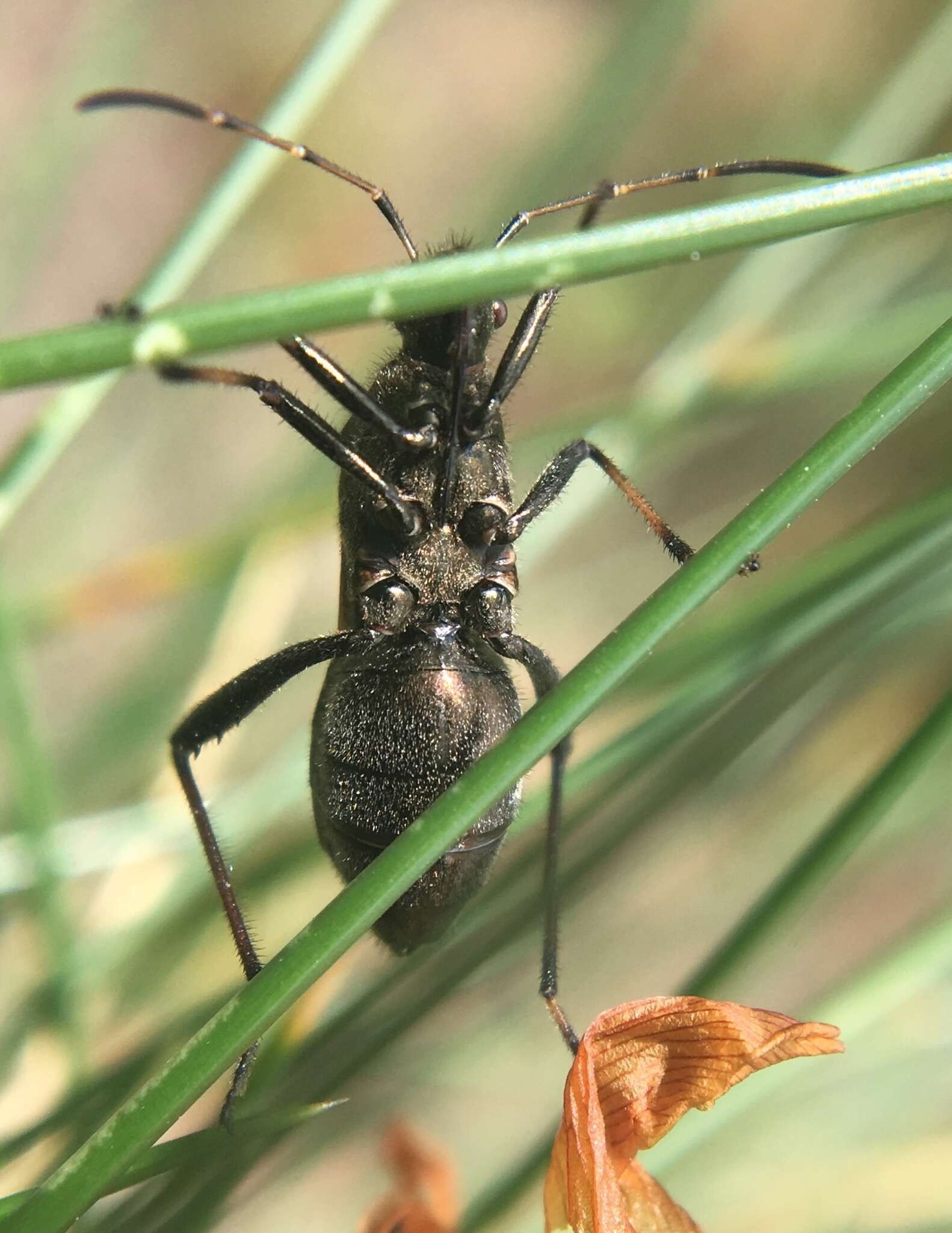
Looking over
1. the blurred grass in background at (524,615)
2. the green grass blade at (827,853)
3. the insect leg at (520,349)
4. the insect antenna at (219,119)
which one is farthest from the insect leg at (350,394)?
the green grass blade at (827,853)

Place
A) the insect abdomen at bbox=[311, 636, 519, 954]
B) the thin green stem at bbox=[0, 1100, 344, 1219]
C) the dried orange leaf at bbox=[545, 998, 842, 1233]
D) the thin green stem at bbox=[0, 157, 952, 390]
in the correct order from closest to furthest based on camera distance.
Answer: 1. the thin green stem at bbox=[0, 157, 952, 390]
2. the dried orange leaf at bbox=[545, 998, 842, 1233]
3. the thin green stem at bbox=[0, 1100, 344, 1219]
4. the insect abdomen at bbox=[311, 636, 519, 954]

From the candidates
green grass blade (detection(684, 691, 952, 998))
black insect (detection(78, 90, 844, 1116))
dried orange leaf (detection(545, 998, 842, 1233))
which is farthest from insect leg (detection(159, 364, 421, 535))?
dried orange leaf (detection(545, 998, 842, 1233))

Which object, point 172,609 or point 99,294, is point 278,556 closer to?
point 172,609

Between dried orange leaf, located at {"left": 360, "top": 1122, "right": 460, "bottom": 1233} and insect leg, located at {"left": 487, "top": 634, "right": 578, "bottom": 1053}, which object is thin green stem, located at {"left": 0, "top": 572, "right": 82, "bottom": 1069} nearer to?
insect leg, located at {"left": 487, "top": 634, "right": 578, "bottom": 1053}

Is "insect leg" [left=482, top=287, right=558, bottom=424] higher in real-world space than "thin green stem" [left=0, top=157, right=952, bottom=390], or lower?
higher

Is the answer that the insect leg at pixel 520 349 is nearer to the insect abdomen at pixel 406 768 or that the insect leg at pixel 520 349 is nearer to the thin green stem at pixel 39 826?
the insect abdomen at pixel 406 768

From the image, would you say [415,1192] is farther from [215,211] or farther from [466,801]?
[215,211]
